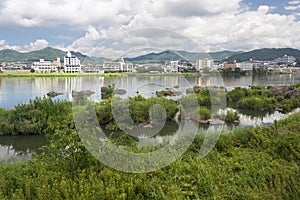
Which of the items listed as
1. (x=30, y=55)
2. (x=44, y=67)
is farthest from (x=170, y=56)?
(x=30, y=55)

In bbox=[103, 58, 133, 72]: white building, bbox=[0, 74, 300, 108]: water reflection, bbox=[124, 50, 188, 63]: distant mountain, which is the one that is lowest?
bbox=[0, 74, 300, 108]: water reflection

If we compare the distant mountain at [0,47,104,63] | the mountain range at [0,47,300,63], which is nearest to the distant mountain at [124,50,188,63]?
the mountain range at [0,47,300,63]

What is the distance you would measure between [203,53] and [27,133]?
8.40 m

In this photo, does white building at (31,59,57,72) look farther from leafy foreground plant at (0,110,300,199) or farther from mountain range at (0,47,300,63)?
leafy foreground plant at (0,110,300,199)

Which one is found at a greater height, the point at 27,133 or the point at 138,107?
the point at 138,107

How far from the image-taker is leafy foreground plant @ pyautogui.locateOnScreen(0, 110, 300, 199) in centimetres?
305

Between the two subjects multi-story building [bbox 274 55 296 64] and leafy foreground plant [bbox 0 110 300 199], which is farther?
multi-story building [bbox 274 55 296 64]

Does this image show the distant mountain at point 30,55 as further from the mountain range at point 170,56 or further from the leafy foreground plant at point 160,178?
the leafy foreground plant at point 160,178

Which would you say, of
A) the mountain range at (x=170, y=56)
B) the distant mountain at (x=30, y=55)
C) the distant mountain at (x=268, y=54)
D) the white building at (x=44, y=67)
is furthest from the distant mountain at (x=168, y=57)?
the distant mountain at (x=30, y=55)

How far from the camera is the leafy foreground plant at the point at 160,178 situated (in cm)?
305

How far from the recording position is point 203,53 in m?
3.92

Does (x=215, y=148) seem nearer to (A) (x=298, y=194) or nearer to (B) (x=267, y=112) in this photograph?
(A) (x=298, y=194)

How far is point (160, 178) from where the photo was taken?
363cm

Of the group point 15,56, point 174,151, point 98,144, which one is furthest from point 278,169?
point 15,56
